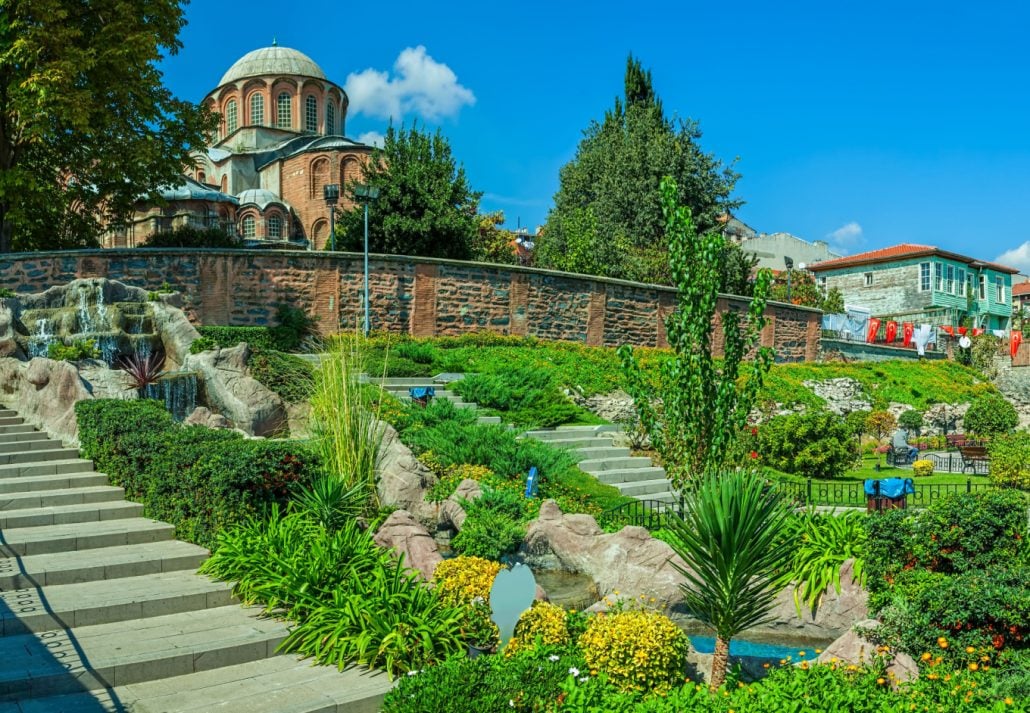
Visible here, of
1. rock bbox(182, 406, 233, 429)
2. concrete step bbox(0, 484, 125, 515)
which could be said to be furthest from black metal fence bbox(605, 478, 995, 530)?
concrete step bbox(0, 484, 125, 515)

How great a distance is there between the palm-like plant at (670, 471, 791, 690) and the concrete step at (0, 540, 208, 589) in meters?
4.91

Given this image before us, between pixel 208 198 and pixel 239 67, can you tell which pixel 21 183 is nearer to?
pixel 208 198

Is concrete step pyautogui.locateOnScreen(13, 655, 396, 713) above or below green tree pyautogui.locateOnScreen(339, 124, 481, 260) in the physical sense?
below

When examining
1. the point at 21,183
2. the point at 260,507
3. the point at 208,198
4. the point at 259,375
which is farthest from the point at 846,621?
the point at 208,198

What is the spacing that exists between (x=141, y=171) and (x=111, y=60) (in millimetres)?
Answer: 2965

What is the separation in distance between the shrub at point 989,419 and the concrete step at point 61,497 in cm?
2213

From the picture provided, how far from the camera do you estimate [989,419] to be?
2350 cm

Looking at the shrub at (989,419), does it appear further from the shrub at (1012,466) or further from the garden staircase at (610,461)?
the garden staircase at (610,461)

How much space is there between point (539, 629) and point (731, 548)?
5.49 ft

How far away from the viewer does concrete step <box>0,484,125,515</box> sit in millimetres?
9180

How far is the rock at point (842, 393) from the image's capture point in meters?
26.9

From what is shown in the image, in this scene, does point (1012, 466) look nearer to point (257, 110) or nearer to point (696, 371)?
point (696, 371)

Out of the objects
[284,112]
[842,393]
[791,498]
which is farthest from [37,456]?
[284,112]

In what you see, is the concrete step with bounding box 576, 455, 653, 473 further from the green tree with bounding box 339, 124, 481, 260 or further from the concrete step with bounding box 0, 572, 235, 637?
the green tree with bounding box 339, 124, 481, 260
